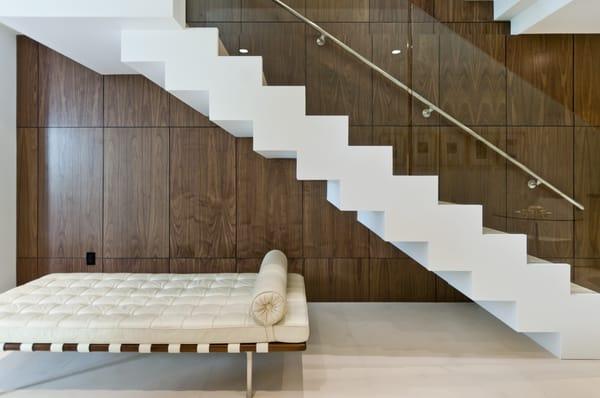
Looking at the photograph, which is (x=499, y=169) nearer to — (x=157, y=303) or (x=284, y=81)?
(x=284, y=81)

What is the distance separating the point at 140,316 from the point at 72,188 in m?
2.31

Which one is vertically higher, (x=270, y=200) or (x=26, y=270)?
(x=270, y=200)

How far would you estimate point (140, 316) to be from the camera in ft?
8.00

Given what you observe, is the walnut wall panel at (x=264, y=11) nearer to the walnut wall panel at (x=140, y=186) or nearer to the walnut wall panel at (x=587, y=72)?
the walnut wall panel at (x=140, y=186)

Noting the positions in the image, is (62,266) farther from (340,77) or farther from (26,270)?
(340,77)

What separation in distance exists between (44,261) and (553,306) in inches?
179

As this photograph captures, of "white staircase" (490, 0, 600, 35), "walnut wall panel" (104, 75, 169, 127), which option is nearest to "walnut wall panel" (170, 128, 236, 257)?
"walnut wall panel" (104, 75, 169, 127)

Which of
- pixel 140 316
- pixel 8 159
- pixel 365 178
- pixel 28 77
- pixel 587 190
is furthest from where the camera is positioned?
pixel 28 77

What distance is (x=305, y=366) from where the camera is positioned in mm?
2701

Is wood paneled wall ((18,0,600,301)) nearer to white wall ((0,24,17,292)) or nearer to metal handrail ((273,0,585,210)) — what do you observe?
white wall ((0,24,17,292))

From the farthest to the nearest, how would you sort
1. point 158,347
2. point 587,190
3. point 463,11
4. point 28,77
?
1. point 28,77
2. point 463,11
3. point 587,190
4. point 158,347

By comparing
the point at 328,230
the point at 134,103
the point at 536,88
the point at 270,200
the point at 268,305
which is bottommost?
the point at 268,305

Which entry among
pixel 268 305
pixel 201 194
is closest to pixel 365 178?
pixel 268 305

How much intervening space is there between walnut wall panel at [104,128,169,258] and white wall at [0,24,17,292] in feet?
3.04
